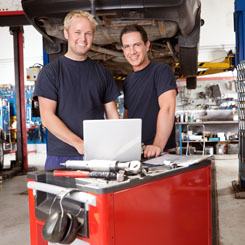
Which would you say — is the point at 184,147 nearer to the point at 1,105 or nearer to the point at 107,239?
the point at 1,105

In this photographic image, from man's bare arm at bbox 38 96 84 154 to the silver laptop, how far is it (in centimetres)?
29

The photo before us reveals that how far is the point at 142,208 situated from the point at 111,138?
30 centimetres

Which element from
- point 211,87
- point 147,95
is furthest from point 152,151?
point 211,87

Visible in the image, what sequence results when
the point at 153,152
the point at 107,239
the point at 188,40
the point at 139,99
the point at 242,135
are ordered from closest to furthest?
the point at 107,239, the point at 153,152, the point at 139,99, the point at 188,40, the point at 242,135

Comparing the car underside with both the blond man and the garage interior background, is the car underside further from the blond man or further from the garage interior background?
the garage interior background

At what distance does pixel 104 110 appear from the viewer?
6.32 feet

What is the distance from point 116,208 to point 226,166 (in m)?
5.49

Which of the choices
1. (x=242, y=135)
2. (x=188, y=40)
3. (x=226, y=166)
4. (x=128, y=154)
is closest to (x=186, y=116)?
(x=226, y=166)

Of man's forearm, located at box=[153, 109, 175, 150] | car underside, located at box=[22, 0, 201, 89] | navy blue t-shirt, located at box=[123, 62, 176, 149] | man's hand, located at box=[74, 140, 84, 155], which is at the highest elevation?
car underside, located at box=[22, 0, 201, 89]

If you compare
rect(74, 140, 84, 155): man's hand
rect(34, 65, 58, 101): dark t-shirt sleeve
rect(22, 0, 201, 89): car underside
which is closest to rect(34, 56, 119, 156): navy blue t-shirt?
rect(34, 65, 58, 101): dark t-shirt sleeve

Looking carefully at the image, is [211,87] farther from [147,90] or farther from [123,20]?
[147,90]

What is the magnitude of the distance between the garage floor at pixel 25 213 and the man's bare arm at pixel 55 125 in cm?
137

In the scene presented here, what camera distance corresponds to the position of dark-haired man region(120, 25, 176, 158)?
5.70ft

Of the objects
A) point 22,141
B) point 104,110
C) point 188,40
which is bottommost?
point 22,141
